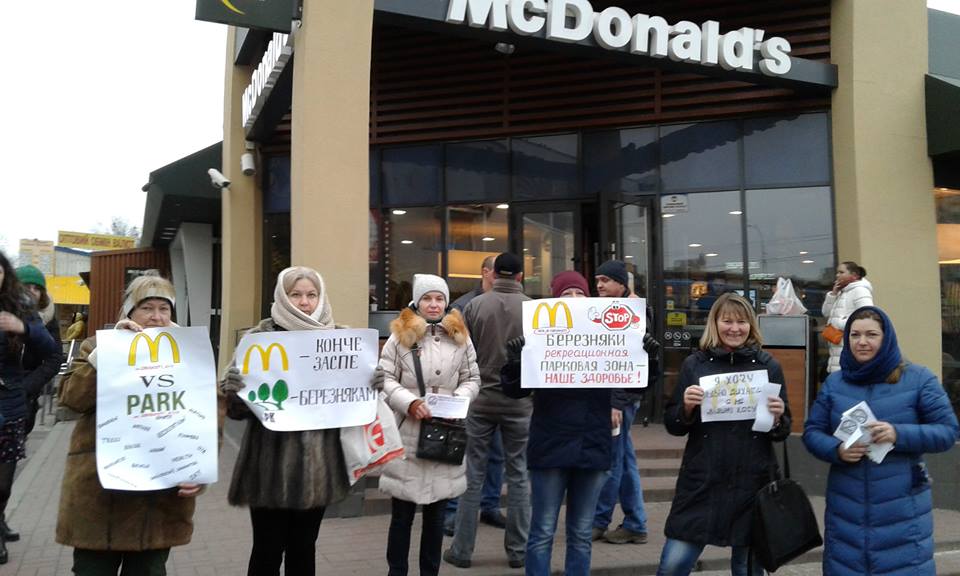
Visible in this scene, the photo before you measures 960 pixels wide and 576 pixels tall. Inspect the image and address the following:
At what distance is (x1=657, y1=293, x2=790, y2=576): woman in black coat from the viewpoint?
4.05m

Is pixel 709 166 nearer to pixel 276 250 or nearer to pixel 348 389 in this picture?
pixel 276 250

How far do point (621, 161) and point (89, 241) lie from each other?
64.0 meters

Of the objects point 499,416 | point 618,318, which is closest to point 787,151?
point 499,416

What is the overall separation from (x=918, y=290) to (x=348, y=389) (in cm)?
762

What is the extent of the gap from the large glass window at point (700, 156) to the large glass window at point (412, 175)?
10.9 ft

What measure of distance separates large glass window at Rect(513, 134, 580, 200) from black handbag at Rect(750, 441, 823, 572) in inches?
293

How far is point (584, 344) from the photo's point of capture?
458 cm

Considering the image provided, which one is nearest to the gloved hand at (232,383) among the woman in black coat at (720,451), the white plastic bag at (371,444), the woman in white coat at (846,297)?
the white plastic bag at (371,444)

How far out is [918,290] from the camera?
8.92 m

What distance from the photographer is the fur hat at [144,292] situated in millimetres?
3607

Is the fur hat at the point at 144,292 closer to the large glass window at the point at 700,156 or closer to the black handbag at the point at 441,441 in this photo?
the black handbag at the point at 441,441

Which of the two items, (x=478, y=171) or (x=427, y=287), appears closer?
(x=427, y=287)

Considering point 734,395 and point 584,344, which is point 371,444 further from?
point 734,395

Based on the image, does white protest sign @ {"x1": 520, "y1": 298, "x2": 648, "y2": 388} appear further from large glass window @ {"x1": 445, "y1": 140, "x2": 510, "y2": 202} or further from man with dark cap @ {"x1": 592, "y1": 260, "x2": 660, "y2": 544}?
large glass window @ {"x1": 445, "y1": 140, "x2": 510, "y2": 202}
